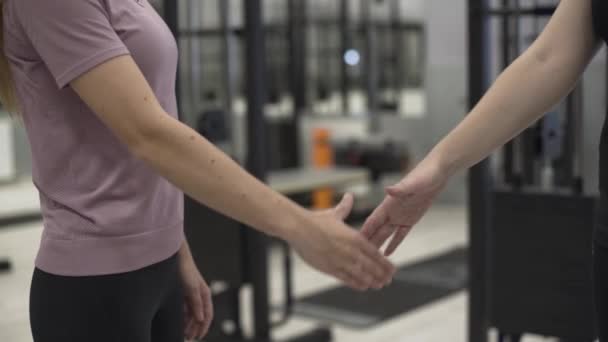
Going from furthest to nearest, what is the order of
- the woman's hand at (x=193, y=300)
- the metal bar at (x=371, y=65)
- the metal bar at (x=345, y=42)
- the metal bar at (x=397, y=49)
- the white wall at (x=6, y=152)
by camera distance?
the white wall at (x=6, y=152), the metal bar at (x=397, y=49), the metal bar at (x=345, y=42), the metal bar at (x=371, y=65), the woman's hand at (x=193, y=300)

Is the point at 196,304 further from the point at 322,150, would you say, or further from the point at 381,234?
the point at 322,150

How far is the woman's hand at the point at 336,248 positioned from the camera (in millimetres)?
1133

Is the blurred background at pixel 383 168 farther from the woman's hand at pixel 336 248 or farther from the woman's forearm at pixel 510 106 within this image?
the woman's forearm at pixel 510 106

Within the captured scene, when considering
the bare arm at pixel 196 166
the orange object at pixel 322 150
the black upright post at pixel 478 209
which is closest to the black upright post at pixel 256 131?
the black upright post at pixel 478 209

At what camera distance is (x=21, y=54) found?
1.12 metres

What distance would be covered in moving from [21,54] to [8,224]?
535cm

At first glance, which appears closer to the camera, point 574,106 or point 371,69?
point 574,106

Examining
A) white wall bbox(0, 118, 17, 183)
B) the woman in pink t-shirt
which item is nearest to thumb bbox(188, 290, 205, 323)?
the woman in pink t-shirt

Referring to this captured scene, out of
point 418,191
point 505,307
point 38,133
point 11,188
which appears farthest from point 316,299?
point 11,188

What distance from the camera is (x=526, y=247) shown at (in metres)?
2.56

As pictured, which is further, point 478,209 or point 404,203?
point 478,209

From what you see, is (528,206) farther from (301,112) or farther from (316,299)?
(301,112)

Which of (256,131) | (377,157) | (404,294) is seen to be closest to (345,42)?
(377,157)

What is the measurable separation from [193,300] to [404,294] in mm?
2991
